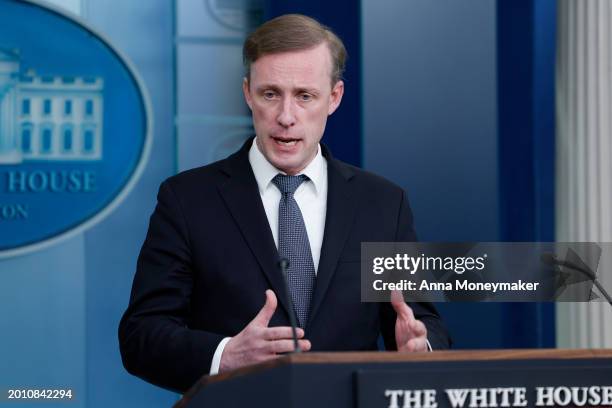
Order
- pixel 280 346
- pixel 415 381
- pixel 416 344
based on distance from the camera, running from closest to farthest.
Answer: pixel 415 381
pixel 280 346
pixel 416 344

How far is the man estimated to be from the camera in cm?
211

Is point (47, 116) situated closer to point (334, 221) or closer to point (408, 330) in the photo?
point (334, 221)

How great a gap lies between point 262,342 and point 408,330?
0.29m

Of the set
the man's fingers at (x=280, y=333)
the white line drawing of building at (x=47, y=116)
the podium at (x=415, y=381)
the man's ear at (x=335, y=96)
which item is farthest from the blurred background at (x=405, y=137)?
the podium at (x=415, y=381)

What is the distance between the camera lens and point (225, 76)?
3.84 m

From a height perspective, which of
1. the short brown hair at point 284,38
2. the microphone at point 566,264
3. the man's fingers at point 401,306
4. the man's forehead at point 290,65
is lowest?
the man's fingers at point 401,306

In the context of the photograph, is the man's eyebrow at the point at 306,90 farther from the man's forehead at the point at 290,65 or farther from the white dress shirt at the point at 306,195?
the white dress shirt at the point at 306,195

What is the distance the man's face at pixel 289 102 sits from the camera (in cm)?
218

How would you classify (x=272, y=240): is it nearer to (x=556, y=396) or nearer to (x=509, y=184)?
(x=556, y=396)

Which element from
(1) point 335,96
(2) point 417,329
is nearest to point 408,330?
(2) point 417,329

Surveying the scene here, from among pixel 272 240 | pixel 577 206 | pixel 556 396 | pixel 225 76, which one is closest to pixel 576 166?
pixel 577 206

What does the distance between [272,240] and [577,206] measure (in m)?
1.76

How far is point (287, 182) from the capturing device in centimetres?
227

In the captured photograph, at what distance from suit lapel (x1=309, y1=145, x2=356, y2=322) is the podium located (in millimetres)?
677
